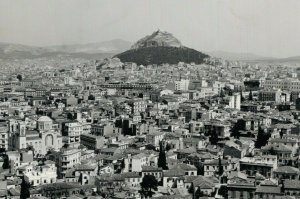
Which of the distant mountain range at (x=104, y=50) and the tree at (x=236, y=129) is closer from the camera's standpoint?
the tree at (x=236, y=129)

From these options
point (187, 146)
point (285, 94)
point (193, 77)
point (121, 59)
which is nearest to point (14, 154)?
point (187, 146)

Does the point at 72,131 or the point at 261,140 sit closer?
the point at 261,140

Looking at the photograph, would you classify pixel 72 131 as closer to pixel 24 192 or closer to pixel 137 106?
pixel 137 106

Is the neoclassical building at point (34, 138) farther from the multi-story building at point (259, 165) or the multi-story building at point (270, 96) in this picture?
the multi-story building at point (270, 96)

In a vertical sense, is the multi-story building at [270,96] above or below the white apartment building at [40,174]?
above

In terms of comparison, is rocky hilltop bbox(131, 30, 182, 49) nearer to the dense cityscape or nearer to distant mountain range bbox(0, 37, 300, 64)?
distant mountain range bbox(0, 37, 300, 64)

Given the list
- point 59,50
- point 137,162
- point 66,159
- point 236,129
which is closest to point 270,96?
point 236,129

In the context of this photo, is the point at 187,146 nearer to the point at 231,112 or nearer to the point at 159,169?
the point at 159,169

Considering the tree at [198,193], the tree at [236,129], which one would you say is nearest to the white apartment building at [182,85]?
the tree at [236,129]
